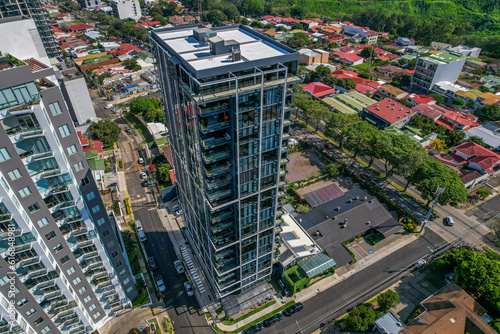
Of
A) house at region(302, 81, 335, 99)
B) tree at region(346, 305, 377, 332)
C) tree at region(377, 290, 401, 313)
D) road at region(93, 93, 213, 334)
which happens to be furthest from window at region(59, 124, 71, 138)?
house at region(302, 81, 335, 99)

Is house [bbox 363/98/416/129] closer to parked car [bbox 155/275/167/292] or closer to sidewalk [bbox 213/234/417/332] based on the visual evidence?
sidewalk [bbox 213/234/417/332]

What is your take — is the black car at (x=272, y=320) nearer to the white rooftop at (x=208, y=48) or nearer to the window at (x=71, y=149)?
the window at (x=71, y=149)

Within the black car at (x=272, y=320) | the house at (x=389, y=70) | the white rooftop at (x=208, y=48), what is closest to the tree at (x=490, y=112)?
the house at (x=389, y=70)

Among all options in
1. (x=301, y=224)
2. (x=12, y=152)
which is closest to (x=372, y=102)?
(x=301, y=224)

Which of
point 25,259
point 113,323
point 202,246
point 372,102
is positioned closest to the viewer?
point 25,259

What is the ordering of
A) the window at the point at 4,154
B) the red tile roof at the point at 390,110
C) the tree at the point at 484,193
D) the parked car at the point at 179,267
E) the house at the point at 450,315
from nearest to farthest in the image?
the window at the point at 4,154, the house at the point at 450,315, the parked car at the point at 179,267, the tree at the point at 484,193, the red tile roof at the point at 390,110

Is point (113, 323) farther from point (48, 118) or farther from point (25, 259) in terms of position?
point (48, 118)

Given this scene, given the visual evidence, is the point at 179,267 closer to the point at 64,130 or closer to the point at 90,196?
the point at 90,196
